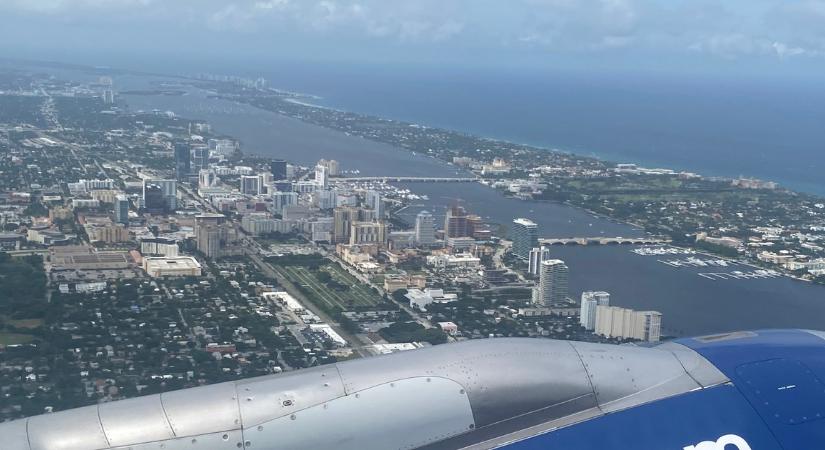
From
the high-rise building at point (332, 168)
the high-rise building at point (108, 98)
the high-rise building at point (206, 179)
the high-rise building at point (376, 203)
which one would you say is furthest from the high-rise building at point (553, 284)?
the high-rise building at point (108, 98)

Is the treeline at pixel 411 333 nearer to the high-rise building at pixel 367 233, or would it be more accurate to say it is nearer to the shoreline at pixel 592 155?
the high-rise building at pixel 367 233

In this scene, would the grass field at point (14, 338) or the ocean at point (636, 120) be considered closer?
the grass field at point (14, 338)

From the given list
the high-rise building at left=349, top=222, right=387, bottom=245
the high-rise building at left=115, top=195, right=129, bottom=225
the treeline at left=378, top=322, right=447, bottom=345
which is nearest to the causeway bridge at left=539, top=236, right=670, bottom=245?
the high-rise building at left=349, top=222, right=387, bottom=245

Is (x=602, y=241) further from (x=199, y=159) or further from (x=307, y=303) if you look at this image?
(x=199, y=159)

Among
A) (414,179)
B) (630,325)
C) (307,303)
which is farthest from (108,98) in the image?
(630,325)

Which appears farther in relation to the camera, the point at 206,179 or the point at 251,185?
the point at 206,179

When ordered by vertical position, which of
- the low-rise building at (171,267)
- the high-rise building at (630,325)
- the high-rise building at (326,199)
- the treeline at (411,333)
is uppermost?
the high-rise building at (630,325)
